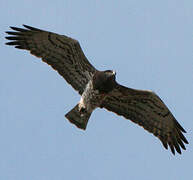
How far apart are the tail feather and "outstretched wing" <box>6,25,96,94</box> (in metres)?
0.50

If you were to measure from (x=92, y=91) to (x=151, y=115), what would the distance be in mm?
1843

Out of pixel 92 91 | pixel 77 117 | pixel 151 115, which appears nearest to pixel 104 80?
pixel 92 91

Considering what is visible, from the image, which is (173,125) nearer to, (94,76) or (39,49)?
(94,76)

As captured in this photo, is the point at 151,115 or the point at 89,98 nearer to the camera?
the point at 89,98

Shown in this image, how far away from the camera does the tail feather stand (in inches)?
532

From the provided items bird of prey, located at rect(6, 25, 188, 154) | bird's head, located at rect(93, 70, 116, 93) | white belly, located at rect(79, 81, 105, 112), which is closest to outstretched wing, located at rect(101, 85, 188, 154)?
bird of prey, located at rect(6, 25, 188, 154)

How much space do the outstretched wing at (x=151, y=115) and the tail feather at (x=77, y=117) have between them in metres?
0.63

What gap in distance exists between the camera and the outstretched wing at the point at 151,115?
1388 centimetres

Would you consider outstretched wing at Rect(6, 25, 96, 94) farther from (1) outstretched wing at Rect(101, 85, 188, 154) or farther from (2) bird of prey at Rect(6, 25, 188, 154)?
(1) outstretched wing at Rect(101, 85, 188, 154)

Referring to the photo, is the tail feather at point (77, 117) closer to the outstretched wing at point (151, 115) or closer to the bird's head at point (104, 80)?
the outstretched wing at point (151, 115)

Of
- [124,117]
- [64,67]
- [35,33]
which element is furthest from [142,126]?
[35,33]

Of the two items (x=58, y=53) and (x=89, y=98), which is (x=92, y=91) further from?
(x=58, y=53)

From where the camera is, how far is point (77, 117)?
13562 millimetres

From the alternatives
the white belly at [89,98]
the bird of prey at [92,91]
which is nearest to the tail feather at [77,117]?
the bird of prey at [92,91]
